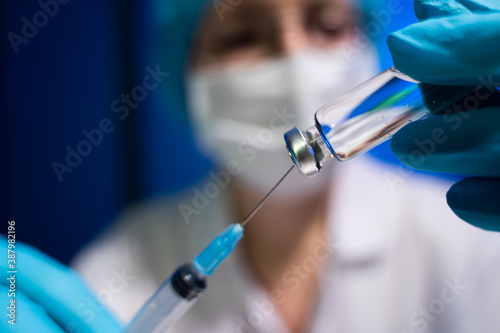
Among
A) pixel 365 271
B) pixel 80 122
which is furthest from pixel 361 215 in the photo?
pixel 80 122

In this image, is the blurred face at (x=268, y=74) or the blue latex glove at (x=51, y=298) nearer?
the blue latex glove at (x=51, y=298)

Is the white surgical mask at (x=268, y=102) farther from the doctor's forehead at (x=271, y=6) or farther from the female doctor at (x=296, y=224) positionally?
the doctor's forehead at (x=271, y=6)

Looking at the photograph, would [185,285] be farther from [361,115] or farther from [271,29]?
[271,29]

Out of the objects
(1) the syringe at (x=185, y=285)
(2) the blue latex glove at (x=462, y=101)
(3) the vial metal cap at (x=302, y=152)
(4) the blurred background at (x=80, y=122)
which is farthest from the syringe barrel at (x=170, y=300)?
(4) the blurred background at (x=80, y=122)

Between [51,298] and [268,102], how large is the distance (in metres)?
0.73

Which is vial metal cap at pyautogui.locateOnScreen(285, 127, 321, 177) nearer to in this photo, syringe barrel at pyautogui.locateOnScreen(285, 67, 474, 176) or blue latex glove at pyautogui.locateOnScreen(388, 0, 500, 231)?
syringe barrel at pyautogui.locateOnScreen(285, 67, 474, 176)

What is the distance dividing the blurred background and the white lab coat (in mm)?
392

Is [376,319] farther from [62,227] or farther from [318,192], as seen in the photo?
[62,227]

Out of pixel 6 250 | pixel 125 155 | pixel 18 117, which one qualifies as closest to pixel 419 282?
pixel 6 250

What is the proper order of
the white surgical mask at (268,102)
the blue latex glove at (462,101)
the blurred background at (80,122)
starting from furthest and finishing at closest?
the blurred background at (80,122)
the white surgical mask at (268,102)
the blue latex glove at (462,101)

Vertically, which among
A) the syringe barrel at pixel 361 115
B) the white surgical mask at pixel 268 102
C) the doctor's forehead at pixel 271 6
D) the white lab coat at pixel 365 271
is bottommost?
the white lab coat at pixel 365 271

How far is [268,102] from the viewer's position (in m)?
1.20

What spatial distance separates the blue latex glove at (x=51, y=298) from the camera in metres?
0.67

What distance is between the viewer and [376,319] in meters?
1.24
